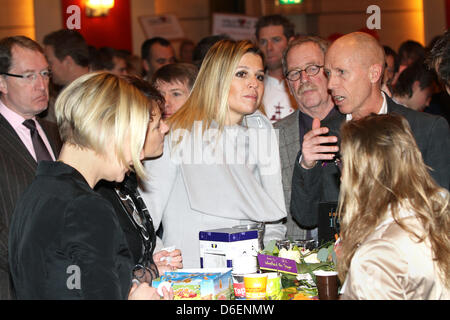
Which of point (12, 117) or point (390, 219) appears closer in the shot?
point (390, 219)

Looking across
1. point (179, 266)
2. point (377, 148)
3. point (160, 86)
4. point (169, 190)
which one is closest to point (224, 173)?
A: point (169, 190)

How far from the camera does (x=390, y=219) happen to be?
166 cm

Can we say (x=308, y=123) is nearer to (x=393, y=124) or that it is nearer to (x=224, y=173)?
(x=224, y=173)

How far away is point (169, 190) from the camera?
263cm

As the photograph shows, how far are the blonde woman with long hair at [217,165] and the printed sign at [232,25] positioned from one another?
547 cm

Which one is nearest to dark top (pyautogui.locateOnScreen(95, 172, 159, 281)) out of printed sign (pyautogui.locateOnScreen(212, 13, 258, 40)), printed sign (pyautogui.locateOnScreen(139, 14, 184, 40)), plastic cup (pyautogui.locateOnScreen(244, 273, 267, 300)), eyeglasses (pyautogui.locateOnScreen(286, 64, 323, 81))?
plastic cup (pyautogui.locateOnScreen(244, 273, 267, 300))

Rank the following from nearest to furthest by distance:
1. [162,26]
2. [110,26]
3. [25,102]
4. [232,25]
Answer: [25,102], [162,26], [232,25], [110,26]

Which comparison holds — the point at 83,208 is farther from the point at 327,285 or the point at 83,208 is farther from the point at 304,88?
the point at 304,88

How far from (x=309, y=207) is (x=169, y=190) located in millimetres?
667

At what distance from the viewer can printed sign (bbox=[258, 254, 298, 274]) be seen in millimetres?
2154

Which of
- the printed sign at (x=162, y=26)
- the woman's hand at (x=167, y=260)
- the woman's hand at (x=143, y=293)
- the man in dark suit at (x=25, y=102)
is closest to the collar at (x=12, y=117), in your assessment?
the man in dark suit at (x=25, y=102)

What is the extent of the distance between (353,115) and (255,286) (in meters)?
1.24

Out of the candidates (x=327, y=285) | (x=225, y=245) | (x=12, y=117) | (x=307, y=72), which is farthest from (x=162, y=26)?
(x=327, y=285)

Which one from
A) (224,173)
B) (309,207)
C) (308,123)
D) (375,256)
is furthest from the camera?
(308,123)
